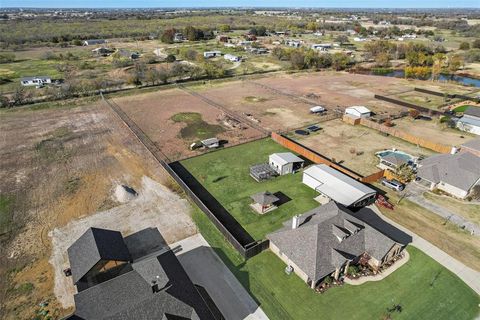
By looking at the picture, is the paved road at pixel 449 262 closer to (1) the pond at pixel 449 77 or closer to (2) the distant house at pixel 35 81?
(1) the pond at pixel 449 77

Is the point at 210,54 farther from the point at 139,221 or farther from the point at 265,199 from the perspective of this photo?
the point at 139,221

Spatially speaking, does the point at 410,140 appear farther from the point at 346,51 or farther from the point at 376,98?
the point at 346,51

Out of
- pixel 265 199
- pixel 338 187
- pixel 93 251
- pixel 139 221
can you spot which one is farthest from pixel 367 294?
pixel 139 221

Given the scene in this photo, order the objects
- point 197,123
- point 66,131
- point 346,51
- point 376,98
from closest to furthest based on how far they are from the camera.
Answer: point 66,131 < point 197,123 < point 376,98 < point 346,51

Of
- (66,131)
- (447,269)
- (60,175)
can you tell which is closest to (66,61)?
(66,131)

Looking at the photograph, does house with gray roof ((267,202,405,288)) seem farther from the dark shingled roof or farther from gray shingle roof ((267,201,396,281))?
the dark shingled roof

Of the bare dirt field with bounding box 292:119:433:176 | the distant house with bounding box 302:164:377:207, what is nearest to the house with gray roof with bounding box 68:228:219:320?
the distant house with bounding box 302:164:377:207
